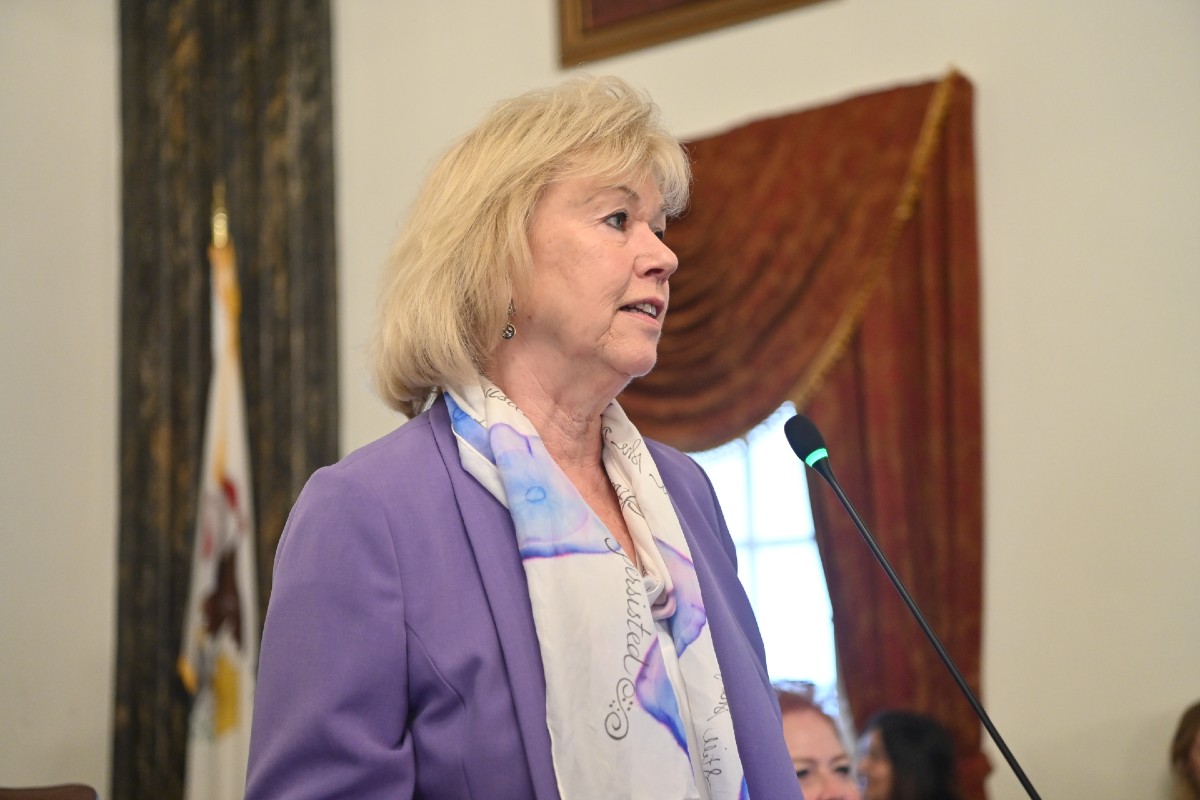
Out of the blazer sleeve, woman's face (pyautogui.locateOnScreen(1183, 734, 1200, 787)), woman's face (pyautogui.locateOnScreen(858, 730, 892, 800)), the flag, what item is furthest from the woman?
the flag

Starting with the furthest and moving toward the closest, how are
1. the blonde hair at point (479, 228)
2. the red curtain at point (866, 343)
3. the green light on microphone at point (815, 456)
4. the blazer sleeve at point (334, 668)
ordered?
the red curtain at point (866, 343) → the green light on microphone at point (815, 456) → the blonde hair at point (479, 228) → the blazer sleeve at point (334, 668)

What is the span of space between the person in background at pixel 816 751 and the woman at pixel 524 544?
1287 millimetres

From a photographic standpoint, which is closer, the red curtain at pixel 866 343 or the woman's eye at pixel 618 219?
the woman's eye at pixel 618 219

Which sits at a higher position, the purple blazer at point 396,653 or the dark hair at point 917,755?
the purple blazer at point 396,653

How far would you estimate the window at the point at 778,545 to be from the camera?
517 cm

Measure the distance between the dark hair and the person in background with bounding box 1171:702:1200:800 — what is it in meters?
0.70

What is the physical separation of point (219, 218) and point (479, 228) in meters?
4.95

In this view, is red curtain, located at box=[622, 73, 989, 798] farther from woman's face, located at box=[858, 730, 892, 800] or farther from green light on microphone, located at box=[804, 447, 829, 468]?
green light on microphone, located at box=[804, 447, 829, 468]

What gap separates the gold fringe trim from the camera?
4.77 meters

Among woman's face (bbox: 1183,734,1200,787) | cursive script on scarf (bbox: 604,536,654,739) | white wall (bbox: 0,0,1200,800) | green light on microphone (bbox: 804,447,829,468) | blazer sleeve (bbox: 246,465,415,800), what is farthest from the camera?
white wall (bbox: 0,0,1200,800)

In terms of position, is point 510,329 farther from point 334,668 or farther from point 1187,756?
point 1187,756

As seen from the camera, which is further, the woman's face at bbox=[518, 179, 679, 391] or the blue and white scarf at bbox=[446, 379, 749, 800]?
the woman's face at bbox=[518, 179, 679, 391]

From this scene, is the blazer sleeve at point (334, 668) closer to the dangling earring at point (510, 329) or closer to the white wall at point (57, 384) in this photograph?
the dangling earring at point (510, 329)

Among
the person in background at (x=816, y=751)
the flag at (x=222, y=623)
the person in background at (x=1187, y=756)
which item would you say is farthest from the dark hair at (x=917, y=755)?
the flag at (x=222, y=623)
